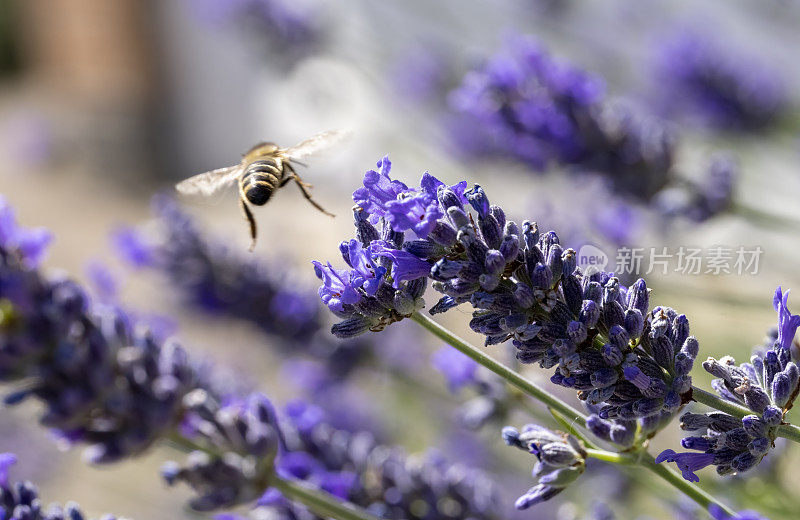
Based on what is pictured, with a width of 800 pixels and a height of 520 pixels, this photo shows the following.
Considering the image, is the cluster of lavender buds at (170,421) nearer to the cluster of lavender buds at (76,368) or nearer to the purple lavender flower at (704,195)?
the cluster of lavender buds at (76,368)

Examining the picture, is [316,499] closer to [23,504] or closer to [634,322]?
[23,504]

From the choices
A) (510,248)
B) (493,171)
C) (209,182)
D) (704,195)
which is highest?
(493,171)

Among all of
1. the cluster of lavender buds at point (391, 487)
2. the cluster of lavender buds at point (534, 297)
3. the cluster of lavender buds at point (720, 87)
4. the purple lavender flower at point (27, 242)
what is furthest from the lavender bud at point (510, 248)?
the cluster of lavender buds at point (720, 87)

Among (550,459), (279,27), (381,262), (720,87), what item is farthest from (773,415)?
(279,27)

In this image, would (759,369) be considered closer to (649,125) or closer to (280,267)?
(649,125)

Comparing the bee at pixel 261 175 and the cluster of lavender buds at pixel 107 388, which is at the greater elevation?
the bee at pixel 261 175

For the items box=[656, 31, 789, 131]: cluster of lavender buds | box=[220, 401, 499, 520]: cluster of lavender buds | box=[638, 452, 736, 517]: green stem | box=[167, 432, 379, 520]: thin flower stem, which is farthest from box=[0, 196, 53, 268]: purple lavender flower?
box=[656, 31, 789, 131]: cluster of lavender buds
